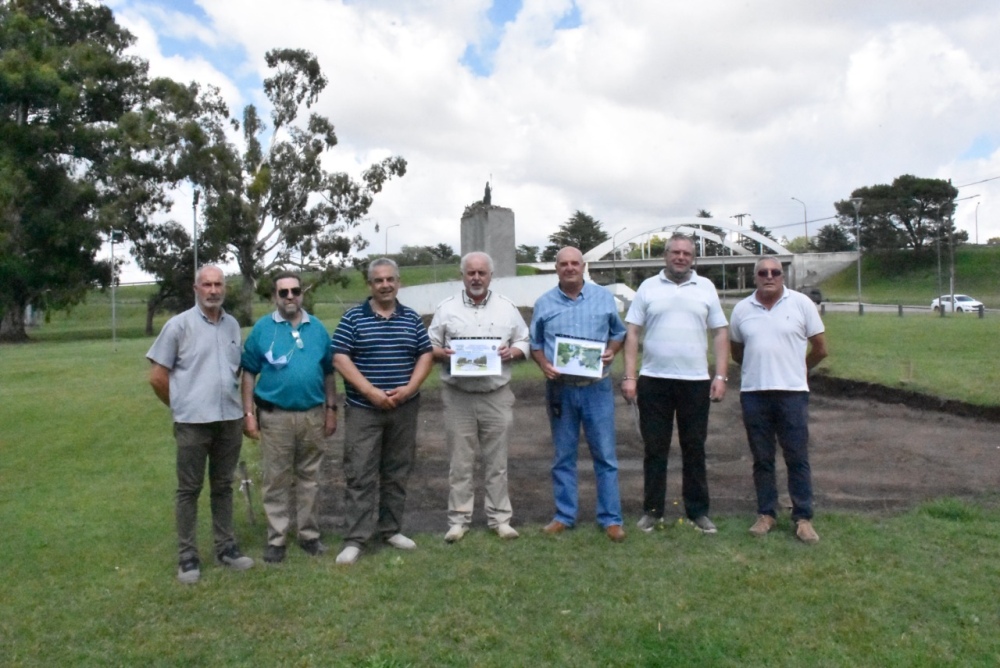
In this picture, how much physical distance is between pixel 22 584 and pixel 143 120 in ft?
119

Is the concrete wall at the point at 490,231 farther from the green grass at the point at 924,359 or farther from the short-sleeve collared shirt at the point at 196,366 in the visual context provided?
the short-sleeve collared shirt at the point at 196,366

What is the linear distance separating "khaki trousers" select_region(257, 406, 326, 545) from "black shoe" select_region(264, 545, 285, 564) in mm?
30

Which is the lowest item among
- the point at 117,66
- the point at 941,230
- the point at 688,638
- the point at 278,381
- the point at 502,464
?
the point at 688,638

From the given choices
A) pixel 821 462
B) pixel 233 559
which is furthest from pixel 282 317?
pixel 821 462

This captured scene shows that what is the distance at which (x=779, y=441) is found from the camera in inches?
233

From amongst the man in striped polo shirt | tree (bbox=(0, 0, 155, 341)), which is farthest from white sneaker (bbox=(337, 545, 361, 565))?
tree (bbox=(0, 0, 155, 341))

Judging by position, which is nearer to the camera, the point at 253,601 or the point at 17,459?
the point at 253,601

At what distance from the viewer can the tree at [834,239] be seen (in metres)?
86.9

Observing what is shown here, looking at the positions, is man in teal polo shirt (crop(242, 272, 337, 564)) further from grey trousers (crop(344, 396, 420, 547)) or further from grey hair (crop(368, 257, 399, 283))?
grey hair (crop(368, 257, 399, 283))

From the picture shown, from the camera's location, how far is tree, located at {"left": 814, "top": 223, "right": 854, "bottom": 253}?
8694 cm

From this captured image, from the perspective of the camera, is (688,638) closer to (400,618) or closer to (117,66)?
(400,618)

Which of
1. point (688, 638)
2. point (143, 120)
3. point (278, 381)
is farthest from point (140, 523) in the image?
point (143, 120)

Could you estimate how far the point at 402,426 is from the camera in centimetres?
573

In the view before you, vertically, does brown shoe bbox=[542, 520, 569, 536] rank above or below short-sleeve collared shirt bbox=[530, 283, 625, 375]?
below
